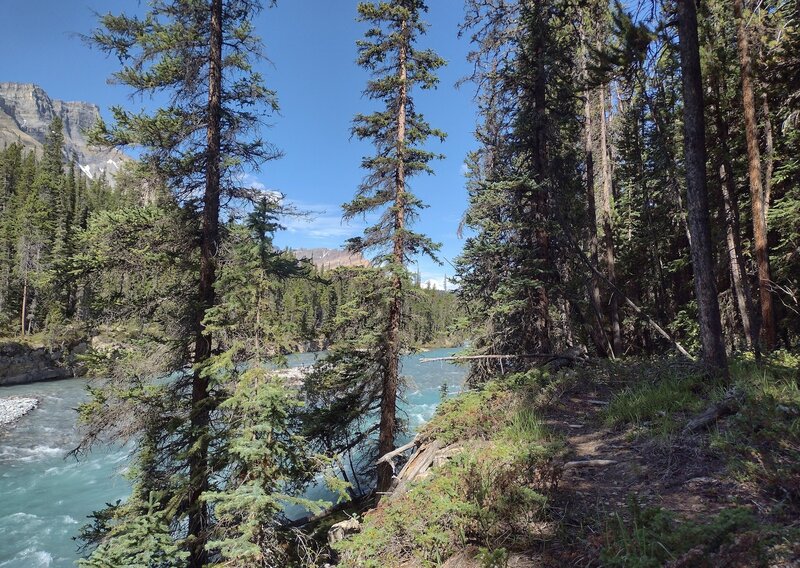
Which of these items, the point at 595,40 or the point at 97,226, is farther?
the point at 595,40

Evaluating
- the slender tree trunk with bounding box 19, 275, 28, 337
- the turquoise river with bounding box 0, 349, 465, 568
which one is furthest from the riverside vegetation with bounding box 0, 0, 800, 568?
the slender tree trunk with bounding box 19, 275, 28, 337

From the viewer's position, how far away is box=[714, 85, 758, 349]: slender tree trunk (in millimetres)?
10742

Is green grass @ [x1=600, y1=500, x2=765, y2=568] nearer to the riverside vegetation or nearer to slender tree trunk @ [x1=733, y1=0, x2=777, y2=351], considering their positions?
the riverside vegetation

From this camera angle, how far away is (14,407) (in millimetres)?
26375

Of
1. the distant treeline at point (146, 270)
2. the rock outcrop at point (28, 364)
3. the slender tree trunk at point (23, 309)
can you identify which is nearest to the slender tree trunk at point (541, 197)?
the distant treeline at point (146, 270)

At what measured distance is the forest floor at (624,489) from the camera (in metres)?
2.78

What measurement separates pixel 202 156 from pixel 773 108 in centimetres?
1567

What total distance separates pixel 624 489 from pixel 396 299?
7348mm

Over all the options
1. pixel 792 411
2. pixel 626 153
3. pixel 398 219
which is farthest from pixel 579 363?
pixel 626 153

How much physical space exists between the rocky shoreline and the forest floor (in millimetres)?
29769

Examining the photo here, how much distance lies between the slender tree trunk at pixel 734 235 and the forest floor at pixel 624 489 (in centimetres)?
525

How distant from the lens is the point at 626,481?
4.08 meters

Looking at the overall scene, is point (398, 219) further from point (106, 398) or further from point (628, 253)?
point (628, 253)

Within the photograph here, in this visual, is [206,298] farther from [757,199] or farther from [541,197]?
[757,199]
